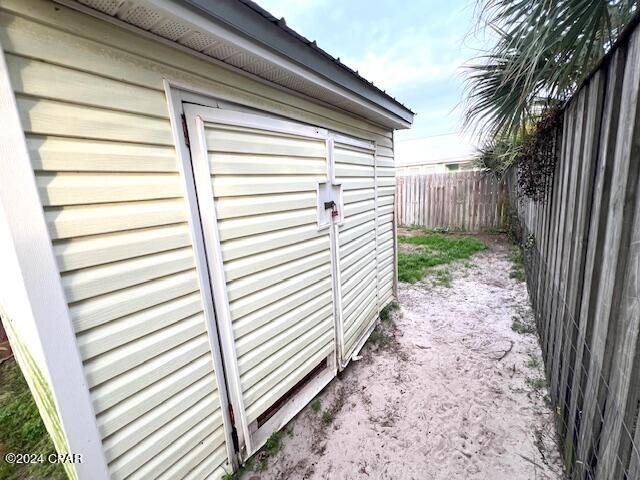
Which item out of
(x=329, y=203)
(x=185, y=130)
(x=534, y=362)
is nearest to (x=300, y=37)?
(x=185, y=130)

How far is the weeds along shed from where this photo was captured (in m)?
1.02

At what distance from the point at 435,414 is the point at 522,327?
1.92 metres

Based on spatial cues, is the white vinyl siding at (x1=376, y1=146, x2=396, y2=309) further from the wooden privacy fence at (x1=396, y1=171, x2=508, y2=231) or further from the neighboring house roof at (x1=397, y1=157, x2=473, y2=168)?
the neighboring house roof at (x1=397, y1=157, x2=473, y2=168)

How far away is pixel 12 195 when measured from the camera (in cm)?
95

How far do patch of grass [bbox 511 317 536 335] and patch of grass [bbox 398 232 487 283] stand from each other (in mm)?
1796

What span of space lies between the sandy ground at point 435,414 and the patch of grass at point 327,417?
0.02 meters

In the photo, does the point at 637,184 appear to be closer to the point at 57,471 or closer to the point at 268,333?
the point at 268,333

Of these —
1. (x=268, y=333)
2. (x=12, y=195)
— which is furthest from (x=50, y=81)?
(x=268, y=333)

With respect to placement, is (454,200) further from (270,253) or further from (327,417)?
(270,253)

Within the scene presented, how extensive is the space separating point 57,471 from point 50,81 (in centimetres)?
254

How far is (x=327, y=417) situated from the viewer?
227cm

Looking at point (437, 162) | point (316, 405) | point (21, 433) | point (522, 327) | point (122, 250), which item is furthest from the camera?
point (437, 162)

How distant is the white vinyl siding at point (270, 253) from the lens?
168 centimetres

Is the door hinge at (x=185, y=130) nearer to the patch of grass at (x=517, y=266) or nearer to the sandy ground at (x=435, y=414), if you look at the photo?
the sandy ground at (x=435, y=414)
